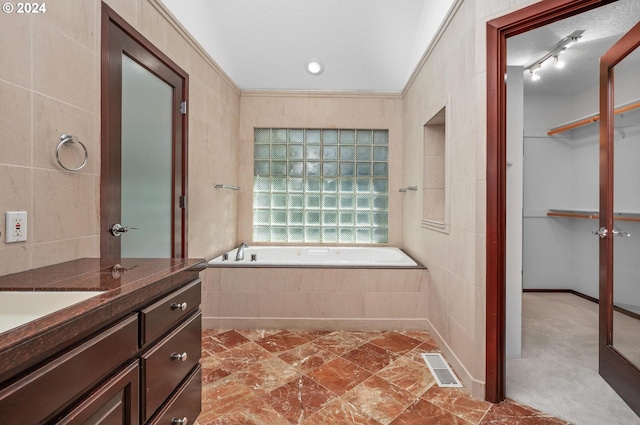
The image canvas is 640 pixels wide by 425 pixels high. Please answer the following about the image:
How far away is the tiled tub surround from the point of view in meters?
2.62

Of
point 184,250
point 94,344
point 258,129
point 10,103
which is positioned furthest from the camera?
point 258,129

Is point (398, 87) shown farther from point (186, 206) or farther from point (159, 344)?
point (159, 344)

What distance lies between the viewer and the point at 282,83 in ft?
A: 11.4

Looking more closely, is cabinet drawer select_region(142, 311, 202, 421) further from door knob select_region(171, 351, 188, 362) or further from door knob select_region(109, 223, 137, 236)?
door knob select_region(109, 223, 137, 236)

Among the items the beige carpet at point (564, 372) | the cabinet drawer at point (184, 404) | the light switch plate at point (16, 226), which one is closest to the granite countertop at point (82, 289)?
the light switch plate at point (16, 226)

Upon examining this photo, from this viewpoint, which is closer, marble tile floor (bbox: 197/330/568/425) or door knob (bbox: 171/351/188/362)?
door knob (bbox: 171/351/188/362)

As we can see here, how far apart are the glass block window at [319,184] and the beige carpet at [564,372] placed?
177 cm

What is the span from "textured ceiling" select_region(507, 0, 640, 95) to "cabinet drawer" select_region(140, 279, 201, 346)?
2.77m

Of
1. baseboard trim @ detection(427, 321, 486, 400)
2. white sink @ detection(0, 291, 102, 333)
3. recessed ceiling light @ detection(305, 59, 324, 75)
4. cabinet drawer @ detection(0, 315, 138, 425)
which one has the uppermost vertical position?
recessed ceiling light @ detection(305, 59, 324, 75)

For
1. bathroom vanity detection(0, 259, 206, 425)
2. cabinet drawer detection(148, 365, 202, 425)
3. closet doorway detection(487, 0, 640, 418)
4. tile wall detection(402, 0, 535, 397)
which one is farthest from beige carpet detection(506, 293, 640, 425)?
bathroom vanity detection(0, 259, 206, 425)

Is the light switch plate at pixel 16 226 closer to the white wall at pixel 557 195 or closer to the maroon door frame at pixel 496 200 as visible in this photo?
the maroon door frame at pixel 496 200

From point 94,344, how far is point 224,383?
4.32 feet

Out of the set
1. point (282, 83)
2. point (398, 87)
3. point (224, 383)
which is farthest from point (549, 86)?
point (224, 383)

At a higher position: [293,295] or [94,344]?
[94,344]
